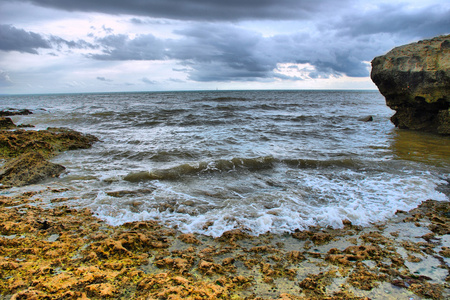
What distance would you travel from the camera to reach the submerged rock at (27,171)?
513 centimetres

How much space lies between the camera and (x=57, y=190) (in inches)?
188

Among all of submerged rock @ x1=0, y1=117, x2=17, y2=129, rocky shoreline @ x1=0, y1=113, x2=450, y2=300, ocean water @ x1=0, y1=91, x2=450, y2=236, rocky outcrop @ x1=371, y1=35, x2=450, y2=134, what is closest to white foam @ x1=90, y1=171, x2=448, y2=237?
ocean water @ x1=0, y1=91, x2=450, y2=236

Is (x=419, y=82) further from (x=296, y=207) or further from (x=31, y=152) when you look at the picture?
(x=31, y=152)

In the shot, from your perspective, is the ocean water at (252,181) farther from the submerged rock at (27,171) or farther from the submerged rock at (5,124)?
the submerged rock at (5,124)

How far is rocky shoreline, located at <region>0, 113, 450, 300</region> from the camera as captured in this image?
2193 mm

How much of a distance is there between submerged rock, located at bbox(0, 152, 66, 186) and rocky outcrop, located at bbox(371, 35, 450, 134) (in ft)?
43.1

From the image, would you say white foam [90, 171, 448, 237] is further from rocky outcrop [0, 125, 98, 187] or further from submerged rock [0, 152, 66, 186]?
rocky outcrop [0, 125, 98, 187]

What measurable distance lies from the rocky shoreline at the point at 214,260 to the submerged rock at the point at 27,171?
61.1 inches

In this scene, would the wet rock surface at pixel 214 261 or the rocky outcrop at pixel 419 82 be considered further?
the rocky outcrop at pixel 419 82

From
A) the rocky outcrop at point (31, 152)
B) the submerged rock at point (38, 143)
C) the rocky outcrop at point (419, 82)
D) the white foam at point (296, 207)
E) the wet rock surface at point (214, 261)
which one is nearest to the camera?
the wet rock surface at point (214, 261)

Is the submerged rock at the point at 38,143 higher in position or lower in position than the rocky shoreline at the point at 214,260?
higher

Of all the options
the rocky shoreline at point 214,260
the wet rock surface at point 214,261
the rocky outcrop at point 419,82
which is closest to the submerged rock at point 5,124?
the rocky shoreline at point 214,260

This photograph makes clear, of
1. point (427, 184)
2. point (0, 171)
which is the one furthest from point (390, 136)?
point (0, 171)

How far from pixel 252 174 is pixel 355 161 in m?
3.17
